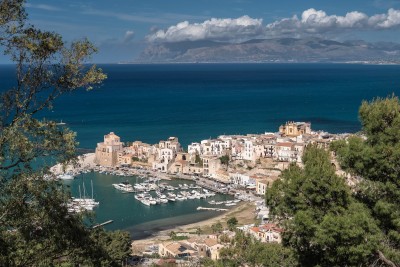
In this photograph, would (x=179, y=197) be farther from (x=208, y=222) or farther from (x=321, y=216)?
(x=321, y=216)

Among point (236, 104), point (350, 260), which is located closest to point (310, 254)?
point (350, 260)

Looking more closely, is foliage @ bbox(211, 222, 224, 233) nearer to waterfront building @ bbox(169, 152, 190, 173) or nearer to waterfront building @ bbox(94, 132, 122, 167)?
waterfront building @ bbox(169, 152, 190, 173)

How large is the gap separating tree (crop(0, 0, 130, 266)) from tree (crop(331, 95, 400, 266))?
4.42m

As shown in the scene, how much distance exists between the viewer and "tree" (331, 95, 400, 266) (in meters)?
7.39

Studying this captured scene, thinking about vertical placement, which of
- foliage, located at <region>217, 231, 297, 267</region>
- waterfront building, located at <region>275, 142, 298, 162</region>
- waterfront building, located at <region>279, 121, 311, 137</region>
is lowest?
waterfront building, located at <region>275, 142, 298, 162</region>

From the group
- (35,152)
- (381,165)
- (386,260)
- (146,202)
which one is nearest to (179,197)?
(146,202)

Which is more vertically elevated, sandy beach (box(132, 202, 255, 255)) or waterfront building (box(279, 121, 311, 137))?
waterfront building (box(279, 121, 311, 137))

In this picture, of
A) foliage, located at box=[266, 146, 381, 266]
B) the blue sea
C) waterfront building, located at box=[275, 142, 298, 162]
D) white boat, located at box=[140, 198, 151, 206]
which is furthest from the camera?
waterfront building, located at box=[275, 142, 298, 162]

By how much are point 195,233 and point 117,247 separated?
782cm

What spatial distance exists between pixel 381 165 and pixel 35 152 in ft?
17.1

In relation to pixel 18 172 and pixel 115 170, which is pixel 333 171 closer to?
pixel 18 172

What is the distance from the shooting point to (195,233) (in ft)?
87.5

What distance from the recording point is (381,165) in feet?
25.1

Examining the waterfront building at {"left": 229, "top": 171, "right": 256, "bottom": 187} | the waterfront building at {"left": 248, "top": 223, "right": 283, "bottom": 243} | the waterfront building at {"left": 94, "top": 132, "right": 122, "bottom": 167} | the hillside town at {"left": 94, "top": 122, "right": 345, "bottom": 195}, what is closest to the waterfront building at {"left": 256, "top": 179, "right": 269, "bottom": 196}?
the waterfront building at {"left": 229, "top": 171, "right": 256, "bottom": 187}
